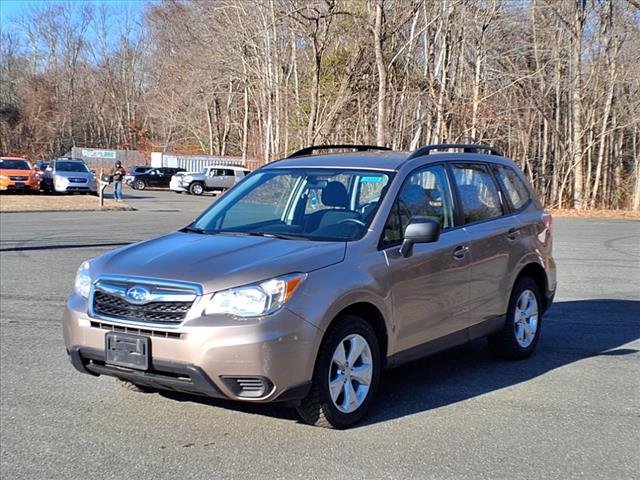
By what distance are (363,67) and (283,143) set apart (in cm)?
1162

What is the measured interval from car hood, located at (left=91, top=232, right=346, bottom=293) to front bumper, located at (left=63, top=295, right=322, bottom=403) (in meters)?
0.27

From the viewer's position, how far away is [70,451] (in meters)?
4.59

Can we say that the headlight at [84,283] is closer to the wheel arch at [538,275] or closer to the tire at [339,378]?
the tire at [339,378]

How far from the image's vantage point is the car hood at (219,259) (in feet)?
15.0

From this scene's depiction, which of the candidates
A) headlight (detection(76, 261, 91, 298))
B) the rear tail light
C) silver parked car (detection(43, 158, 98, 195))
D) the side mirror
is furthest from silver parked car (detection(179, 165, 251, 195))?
the side mirror

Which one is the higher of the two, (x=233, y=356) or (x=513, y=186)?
(x=513, y=186)

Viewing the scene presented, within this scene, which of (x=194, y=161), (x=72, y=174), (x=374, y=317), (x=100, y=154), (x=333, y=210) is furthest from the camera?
(x=100, y=154)

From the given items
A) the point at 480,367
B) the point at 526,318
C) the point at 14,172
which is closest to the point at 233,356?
the point at 480,367

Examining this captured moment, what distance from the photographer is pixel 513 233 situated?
6734mm

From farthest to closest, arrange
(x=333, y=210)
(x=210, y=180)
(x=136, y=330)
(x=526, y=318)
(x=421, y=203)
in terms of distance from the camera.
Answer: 1. (x=210, y=180)
2. (x=526, y=318)
3. (x=421, y=203)
4. (x=333, y=210)
5. (x=136, y=330)

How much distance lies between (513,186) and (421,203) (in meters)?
1.72

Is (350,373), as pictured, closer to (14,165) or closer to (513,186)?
(513,186)

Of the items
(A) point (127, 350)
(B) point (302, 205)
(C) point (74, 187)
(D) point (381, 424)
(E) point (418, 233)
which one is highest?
(B) point (302, 205)

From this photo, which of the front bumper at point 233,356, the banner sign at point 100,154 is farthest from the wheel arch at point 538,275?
the banner sign at point 100,154
